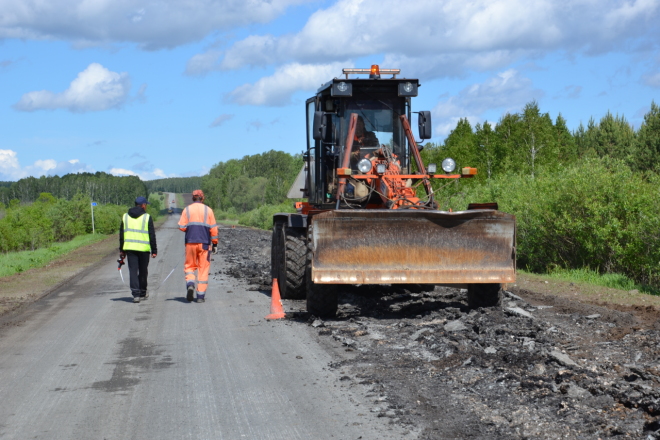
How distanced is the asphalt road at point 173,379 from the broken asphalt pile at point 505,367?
37 cm

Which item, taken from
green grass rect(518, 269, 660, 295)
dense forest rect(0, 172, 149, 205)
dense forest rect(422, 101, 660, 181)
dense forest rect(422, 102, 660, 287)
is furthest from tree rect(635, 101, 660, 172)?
dense forest rect(0, 172, 149, 205)

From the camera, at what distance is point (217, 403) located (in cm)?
569

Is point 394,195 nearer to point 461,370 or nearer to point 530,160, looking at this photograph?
point 461,370

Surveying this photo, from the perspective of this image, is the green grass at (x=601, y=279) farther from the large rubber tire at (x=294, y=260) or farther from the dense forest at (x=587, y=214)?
the large rubber tire at (x=294, y=260)

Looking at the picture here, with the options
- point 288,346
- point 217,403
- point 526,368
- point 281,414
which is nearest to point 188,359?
point 288,346

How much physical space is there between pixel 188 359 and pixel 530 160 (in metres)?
38.5

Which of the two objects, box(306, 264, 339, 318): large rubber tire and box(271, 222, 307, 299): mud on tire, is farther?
box(271, 222, 307, 299): mud on tire

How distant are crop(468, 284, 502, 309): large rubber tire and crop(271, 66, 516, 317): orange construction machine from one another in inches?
0.6

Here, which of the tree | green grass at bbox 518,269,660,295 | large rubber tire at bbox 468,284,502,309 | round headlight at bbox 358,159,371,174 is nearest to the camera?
large rubber tire at bbox 468,284,502,309

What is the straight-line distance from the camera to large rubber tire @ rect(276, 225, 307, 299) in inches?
433

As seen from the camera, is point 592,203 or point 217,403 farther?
point 592,203

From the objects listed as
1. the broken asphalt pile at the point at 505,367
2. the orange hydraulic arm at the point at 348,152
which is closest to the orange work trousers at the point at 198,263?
the broken asphalt pile at the point at 505,367

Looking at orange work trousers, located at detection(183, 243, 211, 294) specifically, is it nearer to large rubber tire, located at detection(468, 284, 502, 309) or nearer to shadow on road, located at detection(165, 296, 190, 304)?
shadow on road, located at detection(165, 296, 190, 304)

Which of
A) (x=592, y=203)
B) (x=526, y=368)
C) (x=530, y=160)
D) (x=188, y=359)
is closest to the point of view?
(x=526, y=368)
